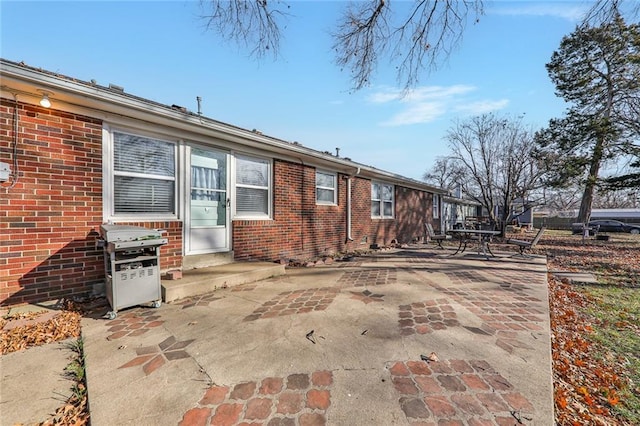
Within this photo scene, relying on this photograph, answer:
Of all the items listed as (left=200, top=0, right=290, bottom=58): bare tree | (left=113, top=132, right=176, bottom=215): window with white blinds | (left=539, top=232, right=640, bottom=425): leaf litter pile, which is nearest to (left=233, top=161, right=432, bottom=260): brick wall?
(left=113, top=132, right=176, bottom=215): window with white blinds

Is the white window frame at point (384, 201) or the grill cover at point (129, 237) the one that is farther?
the white window frame at point (384, 201)

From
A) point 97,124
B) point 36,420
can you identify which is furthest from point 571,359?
point 97,124

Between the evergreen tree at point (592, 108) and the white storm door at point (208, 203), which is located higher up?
the evergreen tree at point (592, 108)

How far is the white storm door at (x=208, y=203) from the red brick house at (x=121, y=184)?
0.02 metres

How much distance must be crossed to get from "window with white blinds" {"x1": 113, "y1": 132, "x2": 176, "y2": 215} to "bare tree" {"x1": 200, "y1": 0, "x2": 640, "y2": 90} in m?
2.17

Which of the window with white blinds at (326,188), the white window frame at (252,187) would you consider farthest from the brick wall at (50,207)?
the window with white blinds at (326,188)

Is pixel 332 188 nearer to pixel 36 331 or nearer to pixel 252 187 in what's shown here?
pixel 252 187

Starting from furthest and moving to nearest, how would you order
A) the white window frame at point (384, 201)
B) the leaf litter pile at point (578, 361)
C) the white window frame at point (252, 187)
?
the white window frame at point (384, 201) < the white window frame at point (252, 187) < the leaf litter pile at point (578, 361)

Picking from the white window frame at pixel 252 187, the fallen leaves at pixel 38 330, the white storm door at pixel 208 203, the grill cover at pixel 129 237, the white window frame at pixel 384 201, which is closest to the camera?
the fallen leaves at pixel 38 330

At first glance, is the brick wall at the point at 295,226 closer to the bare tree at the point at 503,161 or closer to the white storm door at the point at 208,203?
the white storm door at the point at 208,203

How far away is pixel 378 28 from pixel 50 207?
580cm

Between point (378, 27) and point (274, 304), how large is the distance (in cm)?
502

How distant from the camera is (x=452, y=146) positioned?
18.2 metres

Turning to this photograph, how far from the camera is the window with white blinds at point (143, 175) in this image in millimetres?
4379
